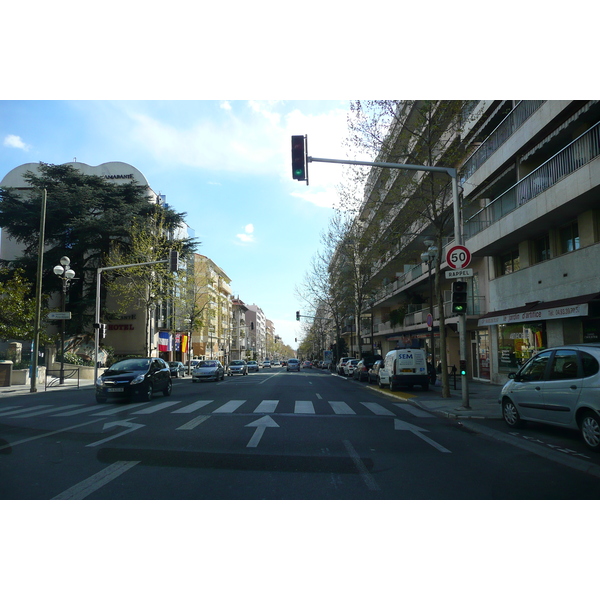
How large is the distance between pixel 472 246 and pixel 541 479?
65.0 ft

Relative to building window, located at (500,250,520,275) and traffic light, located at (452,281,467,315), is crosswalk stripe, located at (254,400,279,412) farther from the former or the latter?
building window, located at (500,250,520,275)

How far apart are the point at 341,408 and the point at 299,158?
7068 millimetres

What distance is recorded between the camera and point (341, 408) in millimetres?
14133

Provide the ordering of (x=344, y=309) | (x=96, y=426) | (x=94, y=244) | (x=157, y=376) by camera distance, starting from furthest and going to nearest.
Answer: (x=344, y=309), (x=94, y=244), (x=157, y=376), (x=96, y=426)

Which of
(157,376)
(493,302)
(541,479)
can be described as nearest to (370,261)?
(493,302)

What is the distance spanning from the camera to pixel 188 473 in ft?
20.6

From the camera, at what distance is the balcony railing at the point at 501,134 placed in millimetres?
19161

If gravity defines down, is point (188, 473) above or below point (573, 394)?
below

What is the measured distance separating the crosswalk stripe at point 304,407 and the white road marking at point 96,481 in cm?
651

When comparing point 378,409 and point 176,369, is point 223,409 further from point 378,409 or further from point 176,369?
point 176,369

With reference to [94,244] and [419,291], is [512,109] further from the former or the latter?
[94,244]

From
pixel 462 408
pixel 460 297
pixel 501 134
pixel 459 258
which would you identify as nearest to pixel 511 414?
pixel 462 408

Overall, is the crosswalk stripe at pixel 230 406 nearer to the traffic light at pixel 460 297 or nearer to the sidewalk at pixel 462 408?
the sidewalk at pixel 462 408

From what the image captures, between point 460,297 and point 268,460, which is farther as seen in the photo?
point 460,297
